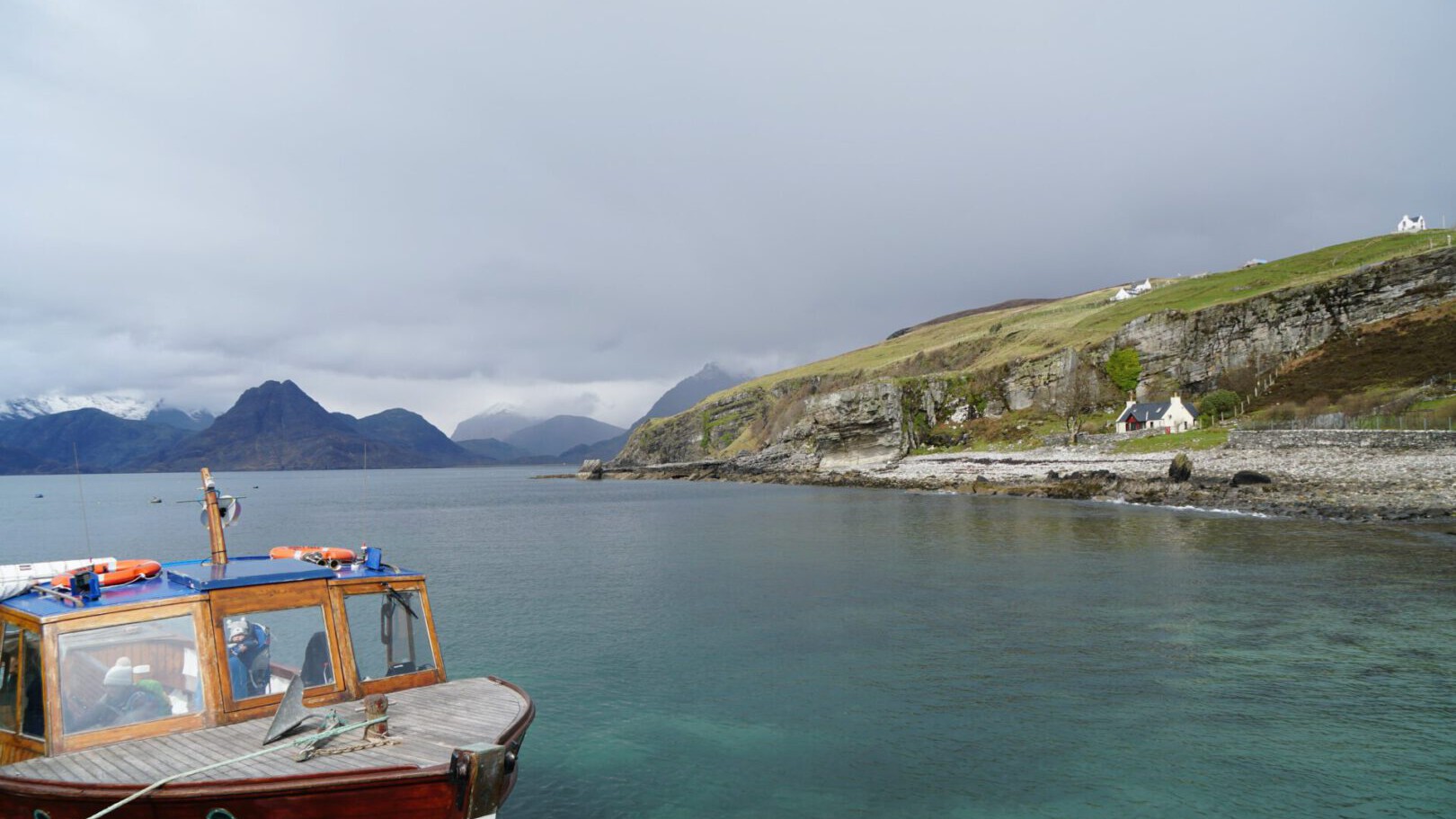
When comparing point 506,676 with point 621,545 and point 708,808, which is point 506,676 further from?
point 621,545

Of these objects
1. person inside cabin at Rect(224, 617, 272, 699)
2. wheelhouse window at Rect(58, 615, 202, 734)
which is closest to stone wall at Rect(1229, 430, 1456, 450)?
person inside cabin at Rect(224, 617, 272, 699)

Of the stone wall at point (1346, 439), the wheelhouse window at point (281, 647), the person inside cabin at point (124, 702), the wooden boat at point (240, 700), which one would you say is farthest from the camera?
the stone wall at point (1346, 439)

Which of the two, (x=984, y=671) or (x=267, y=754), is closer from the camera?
(x=267, y=754)

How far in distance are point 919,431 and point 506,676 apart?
362 ft

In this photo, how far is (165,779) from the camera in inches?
306

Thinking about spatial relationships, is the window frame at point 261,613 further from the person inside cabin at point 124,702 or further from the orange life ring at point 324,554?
the orange life ring at point 324,554

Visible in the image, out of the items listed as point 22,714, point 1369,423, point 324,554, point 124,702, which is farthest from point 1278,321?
point 22,714

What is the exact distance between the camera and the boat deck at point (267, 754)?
8211 mm

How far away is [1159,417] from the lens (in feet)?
292

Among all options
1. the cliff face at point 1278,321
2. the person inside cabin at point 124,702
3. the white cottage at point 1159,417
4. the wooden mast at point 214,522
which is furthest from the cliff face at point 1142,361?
the person inside cabin at point 124,702

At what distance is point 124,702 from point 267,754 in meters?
2.53

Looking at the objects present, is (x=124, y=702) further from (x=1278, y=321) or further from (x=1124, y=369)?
(x=1124, y=369)

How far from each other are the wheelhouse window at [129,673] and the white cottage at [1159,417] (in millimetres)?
94677

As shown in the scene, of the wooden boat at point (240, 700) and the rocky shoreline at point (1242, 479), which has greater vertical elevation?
the wooden boat at point (240, 700)
